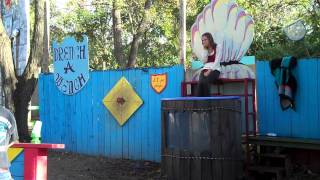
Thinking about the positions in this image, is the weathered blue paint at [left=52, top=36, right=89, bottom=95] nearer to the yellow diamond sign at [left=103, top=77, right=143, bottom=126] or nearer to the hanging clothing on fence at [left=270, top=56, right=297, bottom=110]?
the yellow diamond sign at [left=103, top=77, right=143, bottom=126]

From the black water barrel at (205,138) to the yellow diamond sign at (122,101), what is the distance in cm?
309

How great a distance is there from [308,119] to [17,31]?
7.07m

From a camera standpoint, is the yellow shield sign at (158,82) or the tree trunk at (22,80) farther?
the tree trunk at (22,80)

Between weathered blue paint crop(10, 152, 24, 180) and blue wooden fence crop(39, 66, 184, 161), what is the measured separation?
4325 mm

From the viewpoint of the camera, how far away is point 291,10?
88.5ft

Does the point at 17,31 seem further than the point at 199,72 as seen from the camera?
Yes

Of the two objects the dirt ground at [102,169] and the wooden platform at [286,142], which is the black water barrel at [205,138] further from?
the dirt ground at [102,169]

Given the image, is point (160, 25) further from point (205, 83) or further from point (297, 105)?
point (297, 105)

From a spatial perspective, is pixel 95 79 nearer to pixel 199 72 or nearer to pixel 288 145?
pixel 199 72

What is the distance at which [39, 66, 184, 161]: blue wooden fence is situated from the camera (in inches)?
442

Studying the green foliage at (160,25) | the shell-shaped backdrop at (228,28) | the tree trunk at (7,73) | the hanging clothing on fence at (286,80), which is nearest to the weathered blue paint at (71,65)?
the tree trunk at (7,73)

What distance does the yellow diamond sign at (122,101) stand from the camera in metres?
11.6

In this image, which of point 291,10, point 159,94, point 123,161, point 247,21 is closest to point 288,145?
point 247,21

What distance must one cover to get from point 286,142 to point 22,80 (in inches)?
277
